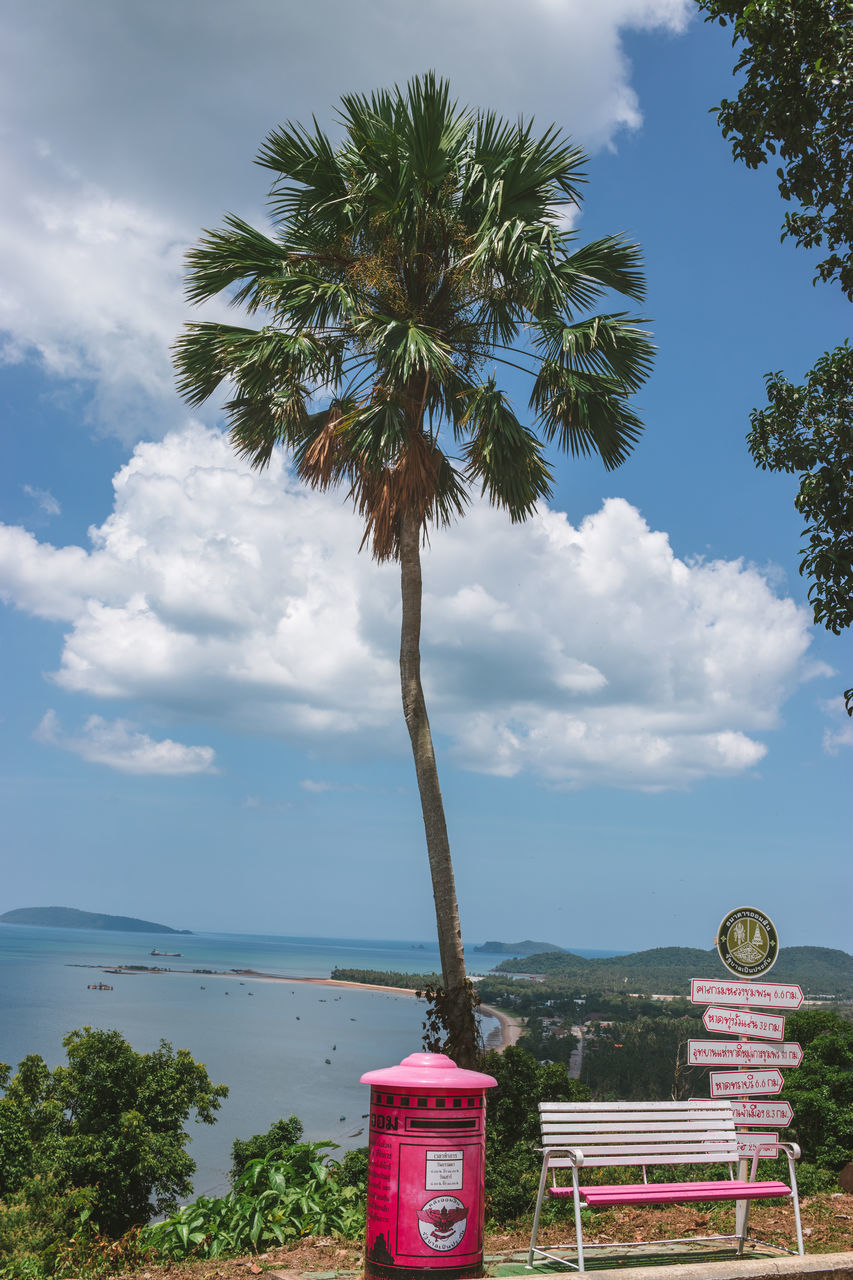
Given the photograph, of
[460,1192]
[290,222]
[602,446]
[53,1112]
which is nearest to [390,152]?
[290,222]

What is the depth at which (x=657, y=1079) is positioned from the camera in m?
17.7

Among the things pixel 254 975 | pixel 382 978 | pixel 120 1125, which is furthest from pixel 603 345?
pixel 254 975

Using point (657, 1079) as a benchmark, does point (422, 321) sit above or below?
above

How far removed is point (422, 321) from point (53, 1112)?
557 inches

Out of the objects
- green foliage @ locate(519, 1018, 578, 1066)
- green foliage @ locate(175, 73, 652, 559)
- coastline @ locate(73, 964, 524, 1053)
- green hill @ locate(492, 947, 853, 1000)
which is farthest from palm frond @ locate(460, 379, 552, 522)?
coastline @ locate(73, 964, 524, 1053)

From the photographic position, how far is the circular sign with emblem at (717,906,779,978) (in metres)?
7.67

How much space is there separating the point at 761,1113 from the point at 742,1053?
1.35 feet

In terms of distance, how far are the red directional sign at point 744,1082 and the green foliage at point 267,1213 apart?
277 centimetres

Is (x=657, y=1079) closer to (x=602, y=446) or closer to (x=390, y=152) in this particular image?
(x=602, y=446)

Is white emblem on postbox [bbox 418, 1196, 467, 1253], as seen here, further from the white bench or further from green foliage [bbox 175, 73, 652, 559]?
green foliage [bbox 175, 73, 652, 559]

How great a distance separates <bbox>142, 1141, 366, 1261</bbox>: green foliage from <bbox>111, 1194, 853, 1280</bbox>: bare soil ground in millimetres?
204

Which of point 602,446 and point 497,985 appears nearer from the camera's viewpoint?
point 602,446

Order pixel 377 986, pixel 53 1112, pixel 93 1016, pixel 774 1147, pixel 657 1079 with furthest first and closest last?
1. pixel 377 986
2. pixel 93 1016
3. pixel 657 1079
4. pixel 53 1112
5. pixel 774 1147

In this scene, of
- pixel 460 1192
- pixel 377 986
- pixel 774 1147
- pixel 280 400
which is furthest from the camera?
pixel 377 986
